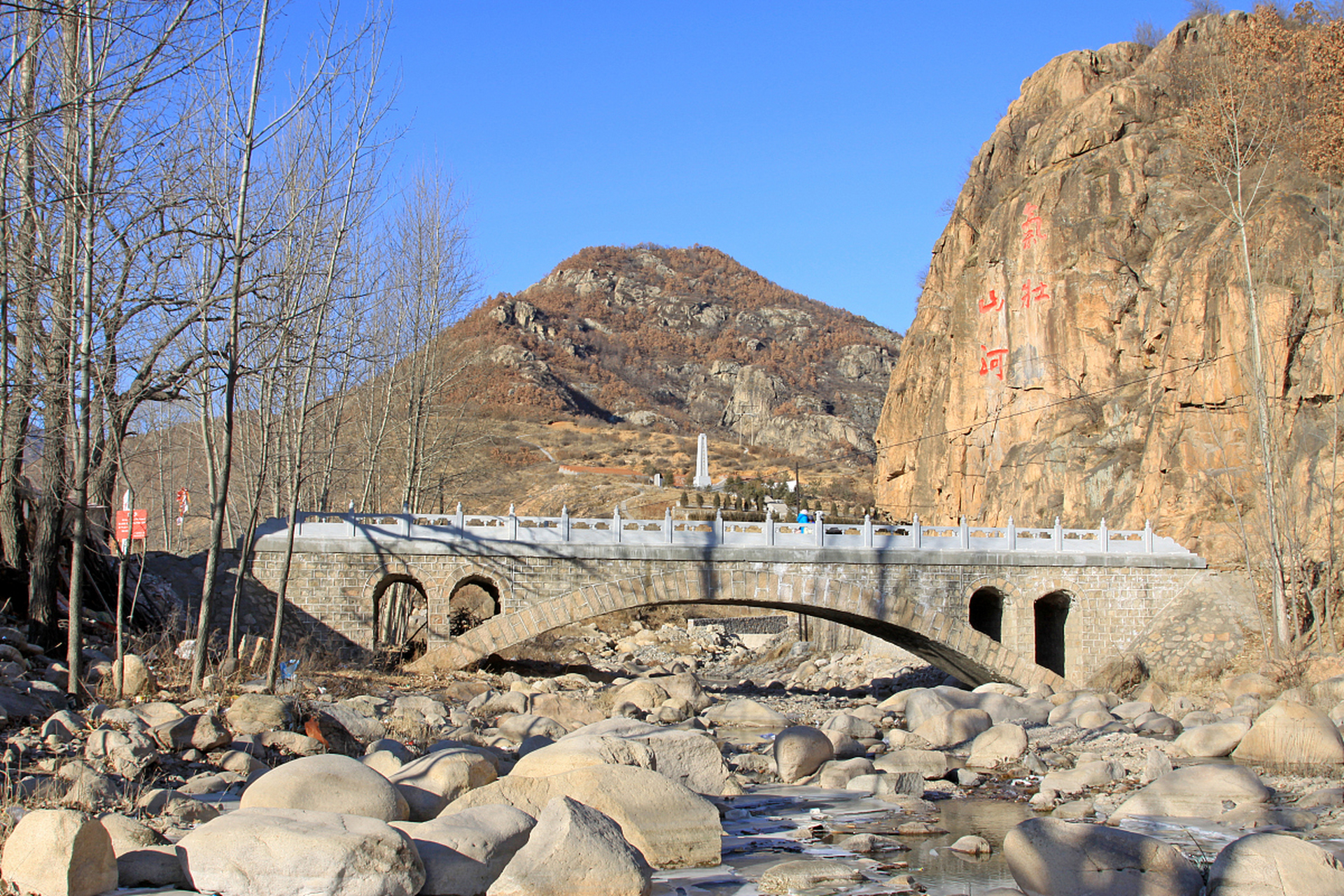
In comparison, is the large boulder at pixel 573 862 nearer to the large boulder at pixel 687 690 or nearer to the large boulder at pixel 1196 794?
the large boulder at pixel 1196 794

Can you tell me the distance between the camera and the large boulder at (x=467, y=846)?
23.1 ft

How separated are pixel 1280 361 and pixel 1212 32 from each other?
46.3 feet

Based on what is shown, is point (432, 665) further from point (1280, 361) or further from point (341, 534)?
point (1280, 361)

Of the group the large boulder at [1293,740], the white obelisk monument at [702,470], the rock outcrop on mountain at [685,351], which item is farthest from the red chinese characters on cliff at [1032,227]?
the rock outcrop on mountain at [685,351]

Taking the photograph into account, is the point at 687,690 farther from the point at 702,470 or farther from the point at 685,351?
the point at 685,351

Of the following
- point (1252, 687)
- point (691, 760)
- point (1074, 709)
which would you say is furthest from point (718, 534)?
point (1252, 687)

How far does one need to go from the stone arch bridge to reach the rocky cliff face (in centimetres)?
312

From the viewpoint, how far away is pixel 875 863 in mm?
9852

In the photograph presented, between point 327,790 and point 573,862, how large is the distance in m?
2.13

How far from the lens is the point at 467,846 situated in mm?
7324

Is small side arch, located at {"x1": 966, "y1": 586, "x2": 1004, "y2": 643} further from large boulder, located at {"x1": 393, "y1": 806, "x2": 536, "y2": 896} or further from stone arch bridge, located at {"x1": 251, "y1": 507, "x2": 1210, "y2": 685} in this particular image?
large boulder, located at {"x1": 393, "y1": 806, "x2": 536, "y2": 896}

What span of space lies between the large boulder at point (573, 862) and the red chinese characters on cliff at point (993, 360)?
2840 centimetres

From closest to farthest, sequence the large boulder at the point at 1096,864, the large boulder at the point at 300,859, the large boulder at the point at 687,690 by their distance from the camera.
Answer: the large boulder at the point at 300,859, the large boulder at the point at 1096,864, the large boulder at the point at 687,690

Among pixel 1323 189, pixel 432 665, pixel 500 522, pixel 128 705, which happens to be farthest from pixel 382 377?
pixel 1323 189
